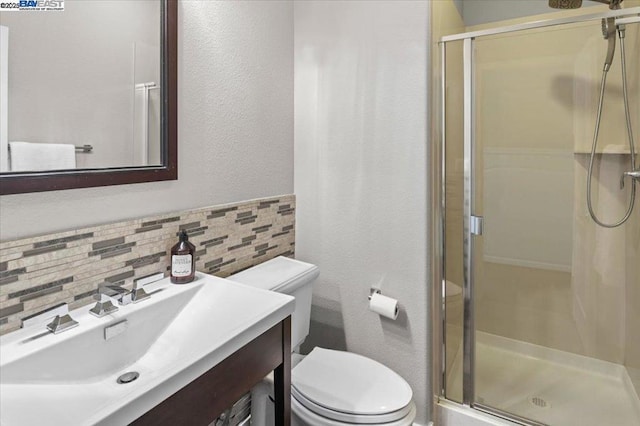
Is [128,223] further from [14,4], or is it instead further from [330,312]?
[330,312]

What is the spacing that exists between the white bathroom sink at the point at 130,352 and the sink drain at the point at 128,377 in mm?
12

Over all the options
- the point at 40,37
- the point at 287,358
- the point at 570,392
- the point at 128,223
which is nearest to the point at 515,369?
the point at 570,392

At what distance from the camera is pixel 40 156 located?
103 centimetres

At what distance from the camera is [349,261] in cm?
193

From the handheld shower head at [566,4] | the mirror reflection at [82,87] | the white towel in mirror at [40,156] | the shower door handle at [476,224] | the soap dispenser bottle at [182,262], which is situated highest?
the handheld shower head at [566,4]

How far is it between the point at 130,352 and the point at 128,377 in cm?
7

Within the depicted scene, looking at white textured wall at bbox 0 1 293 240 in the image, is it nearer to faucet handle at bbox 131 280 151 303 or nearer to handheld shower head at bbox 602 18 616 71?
faucet handle at bbox 131 280 151 303

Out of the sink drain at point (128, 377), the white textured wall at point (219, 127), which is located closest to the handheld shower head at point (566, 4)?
the white textured wall at point (219, 127)

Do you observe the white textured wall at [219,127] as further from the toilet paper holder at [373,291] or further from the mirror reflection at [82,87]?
the toilet paper holder at [373,291]

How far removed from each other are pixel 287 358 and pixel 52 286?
66cm

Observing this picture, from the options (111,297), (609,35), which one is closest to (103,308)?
A: (111,297)

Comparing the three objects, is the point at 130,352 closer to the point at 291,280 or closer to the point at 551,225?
the point at 291,280

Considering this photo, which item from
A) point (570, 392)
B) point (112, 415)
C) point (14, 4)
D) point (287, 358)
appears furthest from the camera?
point (570, 392)

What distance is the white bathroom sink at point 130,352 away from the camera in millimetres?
728
